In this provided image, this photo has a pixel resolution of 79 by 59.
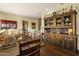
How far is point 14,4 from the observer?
183cm

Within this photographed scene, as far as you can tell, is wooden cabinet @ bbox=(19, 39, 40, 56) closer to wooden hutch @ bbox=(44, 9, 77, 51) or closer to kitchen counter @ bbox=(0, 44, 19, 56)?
kitchen counter @ bbox=(0, 44, 19, 56)

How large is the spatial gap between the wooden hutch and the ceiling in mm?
303

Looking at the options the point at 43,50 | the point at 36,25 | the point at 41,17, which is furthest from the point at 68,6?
the point at 43,50

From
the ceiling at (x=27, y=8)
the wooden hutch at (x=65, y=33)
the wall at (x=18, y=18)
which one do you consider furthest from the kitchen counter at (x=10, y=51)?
the wooden hutch at (x=65, y=33)

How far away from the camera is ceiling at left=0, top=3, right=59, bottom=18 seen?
1789 mm

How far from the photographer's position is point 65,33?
95.2 inches

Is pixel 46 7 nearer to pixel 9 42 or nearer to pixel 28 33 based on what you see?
pixel 28 33

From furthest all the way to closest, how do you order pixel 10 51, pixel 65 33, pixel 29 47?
pixel 65 33 < pixel 29 47 < pixel 10 51

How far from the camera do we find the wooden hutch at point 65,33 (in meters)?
2.17

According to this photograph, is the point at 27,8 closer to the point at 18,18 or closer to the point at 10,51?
the point at 18,18

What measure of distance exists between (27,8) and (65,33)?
1.26 m

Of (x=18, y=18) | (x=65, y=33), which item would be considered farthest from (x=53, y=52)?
(x=18, y=18)

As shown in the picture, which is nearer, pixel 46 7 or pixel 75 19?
pixel 46 7

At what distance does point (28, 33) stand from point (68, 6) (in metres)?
1.11
